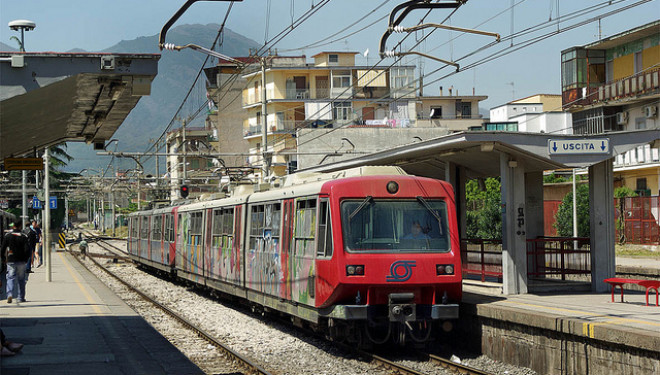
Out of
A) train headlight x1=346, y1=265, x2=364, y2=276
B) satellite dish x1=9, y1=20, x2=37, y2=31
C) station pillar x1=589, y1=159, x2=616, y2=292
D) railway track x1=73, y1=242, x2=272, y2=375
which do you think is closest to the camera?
satellite dish x1=9, y1=20, x2=37, y2=31

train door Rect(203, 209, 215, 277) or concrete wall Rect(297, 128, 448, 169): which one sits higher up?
concrete wall Rect(297, 128, 448, 169)

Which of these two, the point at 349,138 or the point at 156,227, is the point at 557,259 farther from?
the point at 349,138

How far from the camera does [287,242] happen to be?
603 inches

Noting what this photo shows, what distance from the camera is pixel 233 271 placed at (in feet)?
64.3

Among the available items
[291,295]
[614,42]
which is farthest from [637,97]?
[291,295]

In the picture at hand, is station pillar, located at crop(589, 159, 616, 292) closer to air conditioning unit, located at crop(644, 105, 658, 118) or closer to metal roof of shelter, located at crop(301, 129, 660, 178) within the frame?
metal roof of shelter, located at crop(301, 129, 660, 178)

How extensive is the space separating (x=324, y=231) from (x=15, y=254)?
25.7 feet

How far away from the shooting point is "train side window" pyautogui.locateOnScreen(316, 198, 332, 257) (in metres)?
13.4

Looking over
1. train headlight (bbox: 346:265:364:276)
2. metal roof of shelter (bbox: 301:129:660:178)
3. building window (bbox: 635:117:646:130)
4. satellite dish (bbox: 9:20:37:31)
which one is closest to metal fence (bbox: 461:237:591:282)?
metal roof of shelter (bbox: 301:129:660:178)

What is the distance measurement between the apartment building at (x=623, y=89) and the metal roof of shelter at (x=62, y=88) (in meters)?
34.9

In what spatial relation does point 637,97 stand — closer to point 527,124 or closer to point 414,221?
point 527,124

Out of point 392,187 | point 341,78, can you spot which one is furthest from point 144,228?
point 341,78

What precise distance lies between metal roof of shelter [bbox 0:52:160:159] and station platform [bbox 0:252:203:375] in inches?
118

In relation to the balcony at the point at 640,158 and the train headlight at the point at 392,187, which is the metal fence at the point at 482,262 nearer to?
the train headlight at the point at 392,187
